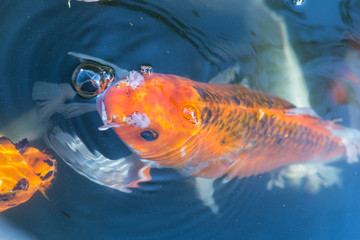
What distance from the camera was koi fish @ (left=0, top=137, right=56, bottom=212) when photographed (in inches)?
76.9

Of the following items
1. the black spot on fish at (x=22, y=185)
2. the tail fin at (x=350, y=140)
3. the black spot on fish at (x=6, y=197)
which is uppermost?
the tail fin at (x=350, y=140)

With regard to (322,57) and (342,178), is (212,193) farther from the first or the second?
(322,57)

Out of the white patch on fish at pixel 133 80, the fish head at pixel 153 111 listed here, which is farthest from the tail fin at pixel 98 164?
the white patch on fish at pixel 133 80

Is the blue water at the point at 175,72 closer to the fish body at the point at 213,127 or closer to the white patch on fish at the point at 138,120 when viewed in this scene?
the fish body at the point at 213,127

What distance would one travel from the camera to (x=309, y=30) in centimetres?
265

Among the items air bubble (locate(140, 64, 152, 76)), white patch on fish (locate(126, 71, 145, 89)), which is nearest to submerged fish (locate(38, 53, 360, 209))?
white patch on fish (locate(126, 71, 145, 89))

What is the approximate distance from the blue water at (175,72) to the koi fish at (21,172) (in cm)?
8

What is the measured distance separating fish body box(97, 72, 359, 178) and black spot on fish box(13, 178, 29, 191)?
664 millimetres

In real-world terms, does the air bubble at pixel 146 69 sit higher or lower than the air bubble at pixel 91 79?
higher

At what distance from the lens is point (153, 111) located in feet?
5.76

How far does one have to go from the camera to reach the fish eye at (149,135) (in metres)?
1.81

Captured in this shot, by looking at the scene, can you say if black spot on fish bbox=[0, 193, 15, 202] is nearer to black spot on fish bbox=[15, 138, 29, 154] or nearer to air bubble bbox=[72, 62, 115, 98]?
black spot on fish bbox=[15, 138, 29, 154]

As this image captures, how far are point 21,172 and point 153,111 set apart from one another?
0.91m

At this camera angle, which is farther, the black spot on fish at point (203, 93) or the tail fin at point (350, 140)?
the tail fin at point (350, 140)
